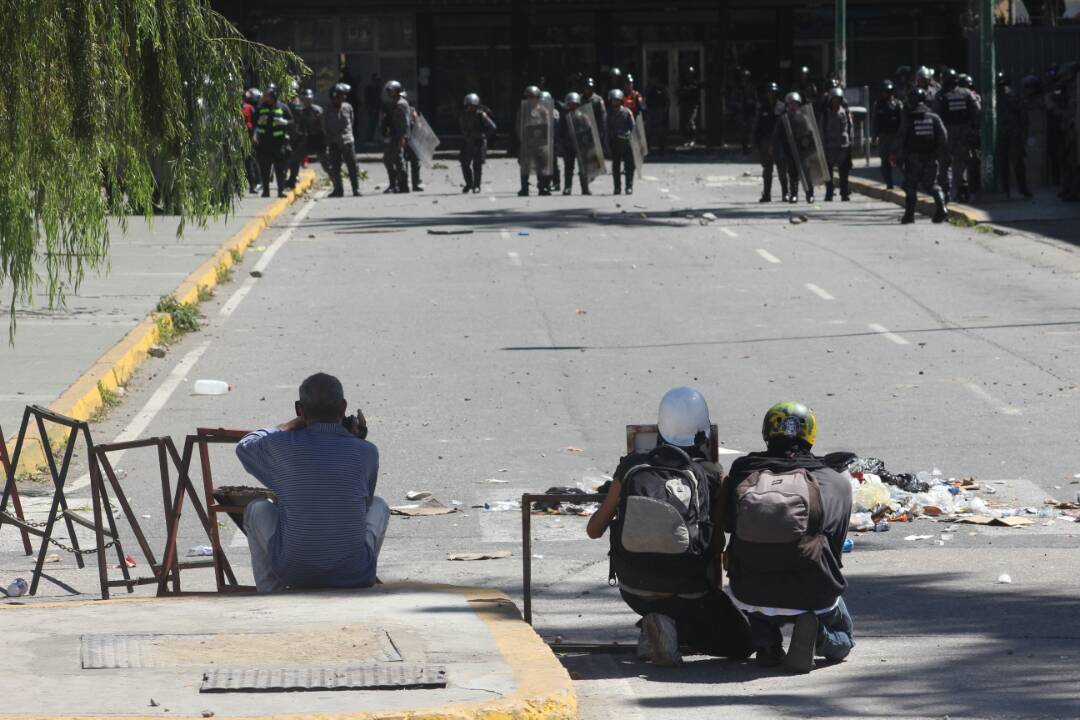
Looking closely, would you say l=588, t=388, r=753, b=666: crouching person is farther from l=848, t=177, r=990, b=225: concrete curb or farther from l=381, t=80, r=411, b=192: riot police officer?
l=381, t=80, r=411, b=192: riot police officer

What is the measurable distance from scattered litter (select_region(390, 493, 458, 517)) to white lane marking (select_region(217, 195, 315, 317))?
28.0ft

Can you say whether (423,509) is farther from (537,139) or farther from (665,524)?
(537,139)

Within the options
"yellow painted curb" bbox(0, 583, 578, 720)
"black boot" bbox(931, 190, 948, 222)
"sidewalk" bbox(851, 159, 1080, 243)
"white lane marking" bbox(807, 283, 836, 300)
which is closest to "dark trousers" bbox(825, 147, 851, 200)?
"sidewalk" bbox(851, 159, 1080, 243)

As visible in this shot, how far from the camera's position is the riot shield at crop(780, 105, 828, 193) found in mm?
29906

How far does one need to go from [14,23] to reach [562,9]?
42.2m

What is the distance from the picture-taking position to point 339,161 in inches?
1342

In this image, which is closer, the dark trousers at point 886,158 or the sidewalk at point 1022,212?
the sidewalk at point 1022,212

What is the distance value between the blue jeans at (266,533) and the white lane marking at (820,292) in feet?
39.0

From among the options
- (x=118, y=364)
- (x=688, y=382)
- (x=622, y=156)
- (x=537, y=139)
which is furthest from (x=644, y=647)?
(x=537, y=139)

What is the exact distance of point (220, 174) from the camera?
406 inches

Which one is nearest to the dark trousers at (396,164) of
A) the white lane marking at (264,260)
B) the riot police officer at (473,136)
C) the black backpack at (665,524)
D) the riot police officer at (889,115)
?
the riot police officer at (473,136)

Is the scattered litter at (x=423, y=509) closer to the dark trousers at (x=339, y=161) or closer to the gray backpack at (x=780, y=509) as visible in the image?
the gray backpack at (x=780, y=509)

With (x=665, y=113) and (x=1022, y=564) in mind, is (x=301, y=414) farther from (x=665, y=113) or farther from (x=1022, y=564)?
(x=665, y=113)

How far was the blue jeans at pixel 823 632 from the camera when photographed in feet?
22.4
